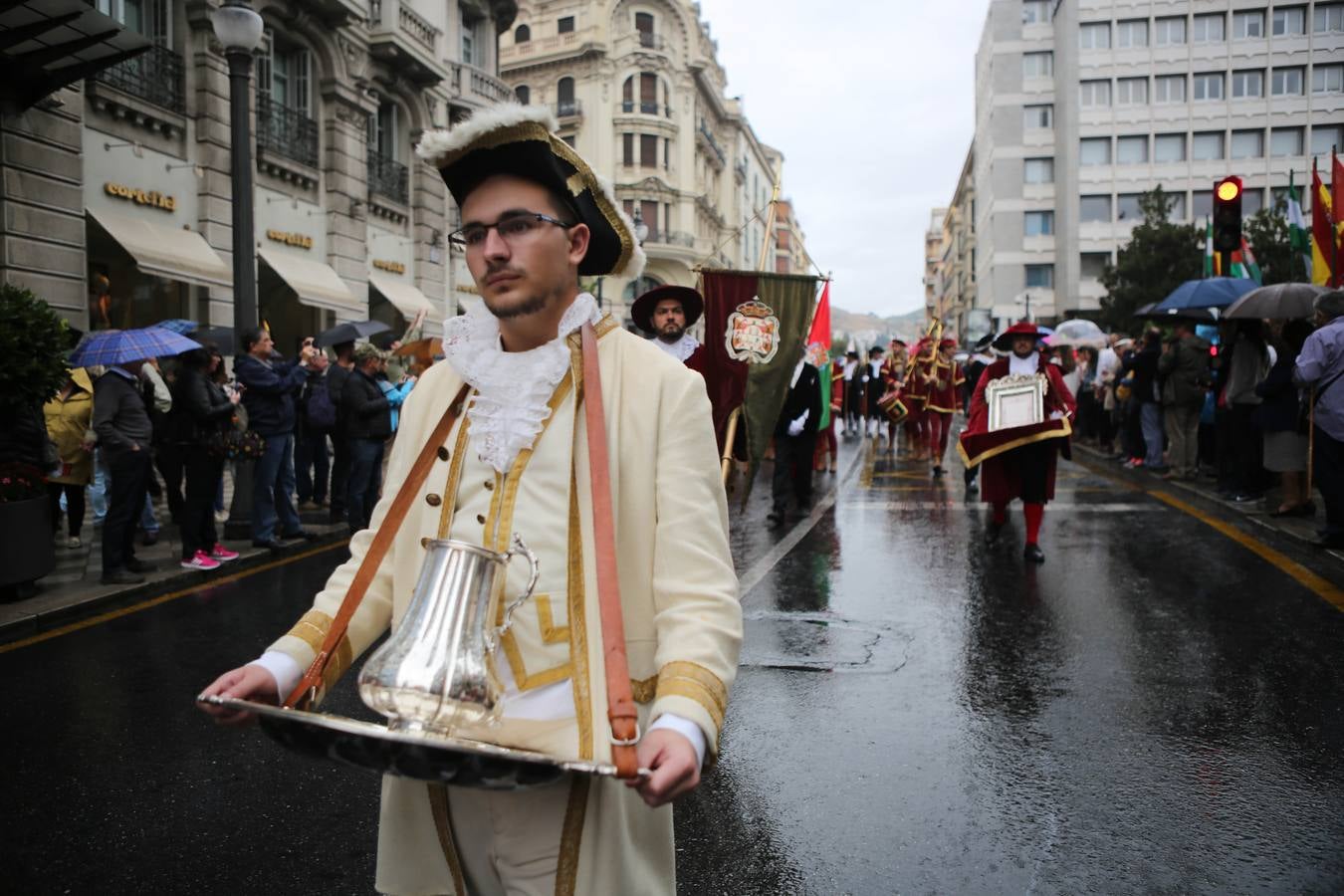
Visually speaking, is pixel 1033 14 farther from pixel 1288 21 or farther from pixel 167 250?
pixel 167 250

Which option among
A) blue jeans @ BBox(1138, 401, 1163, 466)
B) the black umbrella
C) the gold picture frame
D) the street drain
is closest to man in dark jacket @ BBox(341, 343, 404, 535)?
the black umbrella

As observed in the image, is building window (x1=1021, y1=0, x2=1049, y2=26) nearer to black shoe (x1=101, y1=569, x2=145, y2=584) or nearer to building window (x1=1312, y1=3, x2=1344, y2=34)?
building window (x1=1312, y1=3, x2=1344, y2=34)

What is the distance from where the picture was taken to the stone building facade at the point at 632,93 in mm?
59844

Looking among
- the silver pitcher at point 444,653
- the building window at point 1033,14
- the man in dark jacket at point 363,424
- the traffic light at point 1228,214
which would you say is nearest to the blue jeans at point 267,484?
the man in dark jacket at point 363,424

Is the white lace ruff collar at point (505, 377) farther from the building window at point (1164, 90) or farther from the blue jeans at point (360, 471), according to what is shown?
the building window at point (1164, 90)

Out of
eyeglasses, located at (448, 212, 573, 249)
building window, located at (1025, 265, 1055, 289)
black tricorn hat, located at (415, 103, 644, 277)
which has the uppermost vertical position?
building window, located at (1025, 265, 1055, 289)

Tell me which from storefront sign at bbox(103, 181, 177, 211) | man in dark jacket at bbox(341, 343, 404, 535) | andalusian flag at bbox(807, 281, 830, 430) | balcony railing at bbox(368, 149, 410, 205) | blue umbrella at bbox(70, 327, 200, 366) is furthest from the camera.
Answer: balcony railing at bbox(368, 149, 410, 205)

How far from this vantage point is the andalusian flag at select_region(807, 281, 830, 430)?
10.2 meters

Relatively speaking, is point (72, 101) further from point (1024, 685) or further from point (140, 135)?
point (1024, 685)

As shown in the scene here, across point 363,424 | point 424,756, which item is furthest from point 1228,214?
point 424,756

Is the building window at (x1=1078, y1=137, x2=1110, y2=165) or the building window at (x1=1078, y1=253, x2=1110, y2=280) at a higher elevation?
the building window at (x1=1078, y1=137, x2=1110, y2=165)

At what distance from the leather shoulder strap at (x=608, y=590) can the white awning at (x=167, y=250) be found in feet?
51.8

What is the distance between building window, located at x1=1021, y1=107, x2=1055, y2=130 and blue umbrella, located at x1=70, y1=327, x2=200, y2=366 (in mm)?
64874

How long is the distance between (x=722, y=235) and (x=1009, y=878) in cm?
7612
